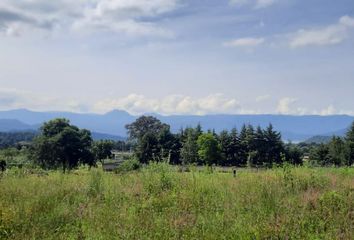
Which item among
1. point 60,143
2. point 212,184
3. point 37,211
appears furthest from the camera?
point 60,143

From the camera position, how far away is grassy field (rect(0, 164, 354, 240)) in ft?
23.5

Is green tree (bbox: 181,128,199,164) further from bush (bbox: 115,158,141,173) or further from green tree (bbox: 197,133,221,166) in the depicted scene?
bush (bbox: 115,158,141,173)

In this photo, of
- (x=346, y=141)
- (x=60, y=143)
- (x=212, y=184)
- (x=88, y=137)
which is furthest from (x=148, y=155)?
(x=212, y=184)

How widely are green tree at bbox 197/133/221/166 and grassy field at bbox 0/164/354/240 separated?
2185 inches

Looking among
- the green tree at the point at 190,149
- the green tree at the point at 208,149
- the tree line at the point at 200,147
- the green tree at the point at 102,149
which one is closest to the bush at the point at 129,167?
the tree line at the point at 200,147

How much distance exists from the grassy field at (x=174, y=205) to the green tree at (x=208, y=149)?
182ft

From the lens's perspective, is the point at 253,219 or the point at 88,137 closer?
the point at 253,219

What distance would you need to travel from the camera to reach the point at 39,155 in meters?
68.2

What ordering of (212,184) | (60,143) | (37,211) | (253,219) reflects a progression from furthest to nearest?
(60,143) → (212,184) → (37,211) → (253,219)

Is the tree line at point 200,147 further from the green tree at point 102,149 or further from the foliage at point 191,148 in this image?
the green tree at point 102,149

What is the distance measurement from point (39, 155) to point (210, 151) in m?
27.6

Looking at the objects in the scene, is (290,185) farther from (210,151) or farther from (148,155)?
(148,155)

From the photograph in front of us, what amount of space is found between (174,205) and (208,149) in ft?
195

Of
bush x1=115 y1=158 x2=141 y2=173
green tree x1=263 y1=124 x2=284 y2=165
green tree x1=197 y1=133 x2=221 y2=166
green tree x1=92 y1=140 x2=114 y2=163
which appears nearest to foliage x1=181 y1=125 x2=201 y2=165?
green tree x1=197 y1=133 x2=221 y2=166
